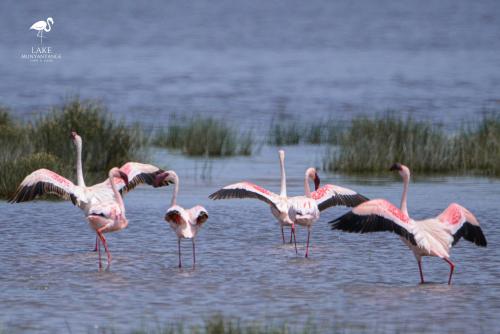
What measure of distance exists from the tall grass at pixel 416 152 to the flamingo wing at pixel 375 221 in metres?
7.84

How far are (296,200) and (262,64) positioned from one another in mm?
40328

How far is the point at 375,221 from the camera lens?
1071 cm

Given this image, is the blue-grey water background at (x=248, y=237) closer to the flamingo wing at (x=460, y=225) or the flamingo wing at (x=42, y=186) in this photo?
the flamingo wing at (x=460, y=225)

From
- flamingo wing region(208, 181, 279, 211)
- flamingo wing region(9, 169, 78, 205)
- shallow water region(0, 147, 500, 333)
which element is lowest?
shallow water region(0, 147, 500, 333)

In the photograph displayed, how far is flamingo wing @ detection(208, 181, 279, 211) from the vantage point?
13.1m

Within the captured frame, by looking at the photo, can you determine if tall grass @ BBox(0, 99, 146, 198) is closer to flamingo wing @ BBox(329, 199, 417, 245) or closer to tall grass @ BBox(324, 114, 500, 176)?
tall grass @ BBox(324, 114, 500, 176)

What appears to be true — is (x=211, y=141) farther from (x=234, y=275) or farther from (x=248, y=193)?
(x=234, y=275)

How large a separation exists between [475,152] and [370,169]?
1687mm

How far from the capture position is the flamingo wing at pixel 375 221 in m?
10.7

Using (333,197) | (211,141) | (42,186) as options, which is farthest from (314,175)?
(211,141)

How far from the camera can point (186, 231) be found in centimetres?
1184

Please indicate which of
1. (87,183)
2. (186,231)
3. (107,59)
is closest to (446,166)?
Result: (87,183)

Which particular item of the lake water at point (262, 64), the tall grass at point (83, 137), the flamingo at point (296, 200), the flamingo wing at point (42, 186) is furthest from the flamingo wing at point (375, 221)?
the lake water at point (262, 64)

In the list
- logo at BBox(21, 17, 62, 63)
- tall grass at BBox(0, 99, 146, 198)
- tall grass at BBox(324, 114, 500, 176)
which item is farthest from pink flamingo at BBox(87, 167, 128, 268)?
logo at BBox(21, 17, 62, 63)
